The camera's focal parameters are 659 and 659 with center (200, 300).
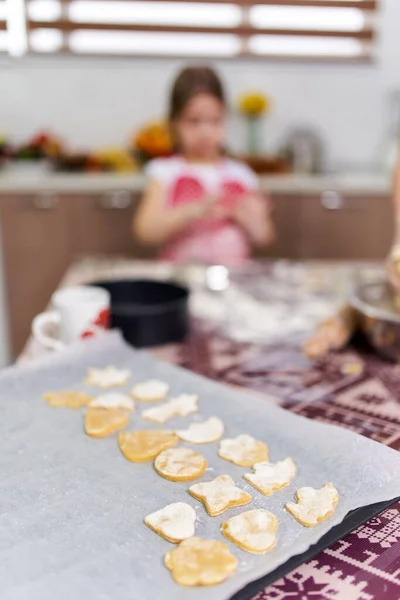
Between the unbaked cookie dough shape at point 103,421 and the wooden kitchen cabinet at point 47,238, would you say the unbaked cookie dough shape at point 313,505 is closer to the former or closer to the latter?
the unbaked cookie dough shape at point 103,421

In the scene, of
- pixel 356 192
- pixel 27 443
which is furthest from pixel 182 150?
pixel 27 443

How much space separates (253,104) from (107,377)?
2.28 meters

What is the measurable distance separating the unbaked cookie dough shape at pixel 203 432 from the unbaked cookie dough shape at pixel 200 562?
205mm

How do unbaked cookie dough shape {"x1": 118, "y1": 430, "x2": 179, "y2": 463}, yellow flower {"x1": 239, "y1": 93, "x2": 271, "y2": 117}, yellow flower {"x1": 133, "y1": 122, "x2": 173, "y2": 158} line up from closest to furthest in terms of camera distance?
unbaked cookie dough shape {"x1": 118, "y1": 430, "x2": 179, "y2": 463}
yellow flower {"x1": 133, "y1": 122, "x2": 173, "y2": 158}
yellow flower {"x1": 239, "y1": 93, "x2": 271, "y2": 117}

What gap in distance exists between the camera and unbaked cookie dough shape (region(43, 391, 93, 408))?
90 cm

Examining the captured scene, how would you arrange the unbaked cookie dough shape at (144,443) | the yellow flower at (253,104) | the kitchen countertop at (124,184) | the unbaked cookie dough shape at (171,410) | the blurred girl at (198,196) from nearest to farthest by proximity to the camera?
the unbaked cookie dough shape at (144,443), the unbaked cookie dough shape at (171,410), the blurred girl at (198,196), the kitchen countertop at (124,184), the yellow flower at (253,104)

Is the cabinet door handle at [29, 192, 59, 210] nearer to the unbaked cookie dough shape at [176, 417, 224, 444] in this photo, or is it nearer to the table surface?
the table surface

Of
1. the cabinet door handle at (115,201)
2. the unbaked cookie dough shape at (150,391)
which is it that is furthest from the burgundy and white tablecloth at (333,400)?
the cabinet door handle at (115,201)

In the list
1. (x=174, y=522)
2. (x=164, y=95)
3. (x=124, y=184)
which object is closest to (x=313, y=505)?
(x=174, y=522)

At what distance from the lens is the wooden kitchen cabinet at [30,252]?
2736 mm

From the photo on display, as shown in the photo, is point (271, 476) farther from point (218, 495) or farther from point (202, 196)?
point (202, 196)

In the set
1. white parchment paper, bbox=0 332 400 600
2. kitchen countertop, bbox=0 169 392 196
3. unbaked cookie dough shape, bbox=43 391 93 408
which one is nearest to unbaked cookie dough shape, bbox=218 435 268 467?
white parchment paper, bbox=0 332 400 600

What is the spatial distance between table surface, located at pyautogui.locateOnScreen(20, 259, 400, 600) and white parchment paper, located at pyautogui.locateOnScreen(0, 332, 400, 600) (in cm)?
3

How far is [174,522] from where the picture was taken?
0.64 m
